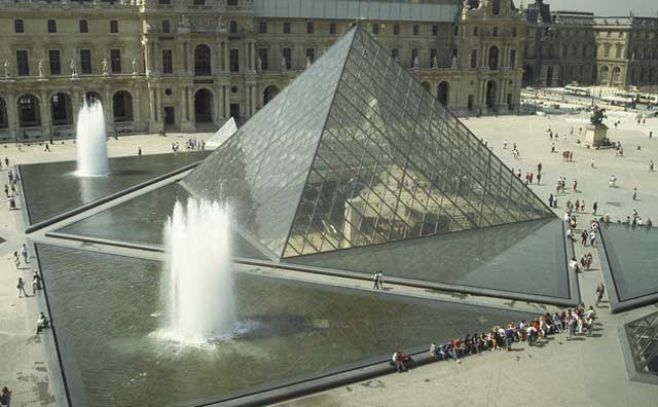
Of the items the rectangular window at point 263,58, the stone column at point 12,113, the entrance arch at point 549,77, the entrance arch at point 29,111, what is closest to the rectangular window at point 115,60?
the entrance arch at point 29,111

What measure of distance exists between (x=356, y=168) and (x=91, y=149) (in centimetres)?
1728

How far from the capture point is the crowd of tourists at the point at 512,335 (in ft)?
50.8

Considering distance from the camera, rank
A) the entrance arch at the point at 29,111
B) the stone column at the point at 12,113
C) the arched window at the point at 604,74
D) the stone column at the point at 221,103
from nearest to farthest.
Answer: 1. the stone column at the point at 12,113
2. the entrance arch at the point at 29,111
3. the stone column at the point at 221,103
4. the arched window at the point at 604,74

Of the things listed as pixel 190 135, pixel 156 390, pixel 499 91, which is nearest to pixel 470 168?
pixel 156 390

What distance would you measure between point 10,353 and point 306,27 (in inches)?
1642

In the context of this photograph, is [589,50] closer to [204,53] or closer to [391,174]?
[204,53]

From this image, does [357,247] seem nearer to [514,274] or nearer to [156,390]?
[514,274]

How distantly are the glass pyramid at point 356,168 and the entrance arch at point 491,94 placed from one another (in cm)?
3492

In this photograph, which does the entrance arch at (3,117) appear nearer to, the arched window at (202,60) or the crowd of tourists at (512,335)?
the arched window at (202,60)

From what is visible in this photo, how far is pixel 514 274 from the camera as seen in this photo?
2033 cm

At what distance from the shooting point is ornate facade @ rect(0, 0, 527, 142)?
144ft

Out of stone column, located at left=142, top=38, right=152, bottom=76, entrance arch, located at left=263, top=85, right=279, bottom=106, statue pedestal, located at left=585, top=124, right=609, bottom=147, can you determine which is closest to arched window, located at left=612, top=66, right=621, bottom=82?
statue pedestal, located at left=585, top=124, right=609, bottom=147

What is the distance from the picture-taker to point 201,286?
654 inches

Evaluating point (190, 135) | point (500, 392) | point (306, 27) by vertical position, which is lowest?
point (500, 392)
